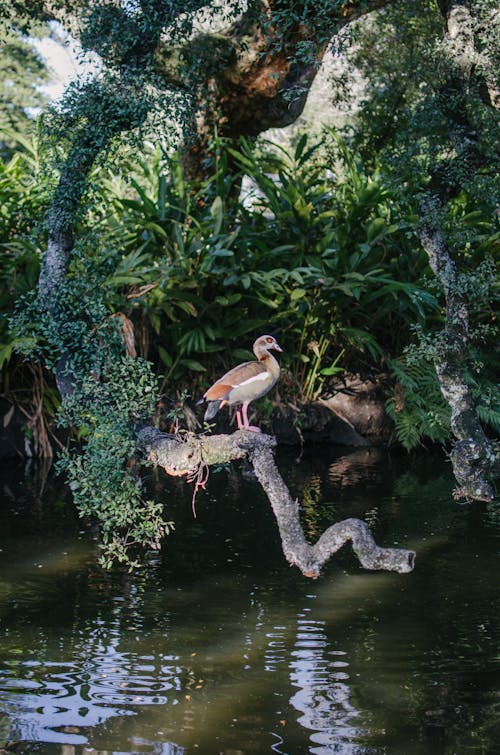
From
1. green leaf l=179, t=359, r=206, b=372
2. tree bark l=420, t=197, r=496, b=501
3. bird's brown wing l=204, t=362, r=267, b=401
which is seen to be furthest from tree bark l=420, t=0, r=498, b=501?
green leaf l=179, t=359, r=206, b=372

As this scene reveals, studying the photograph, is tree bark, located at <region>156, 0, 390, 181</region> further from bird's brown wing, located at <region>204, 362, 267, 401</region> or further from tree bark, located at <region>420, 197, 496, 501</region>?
bird's brown wing, located at <region>204, 362, 267, 401</region>

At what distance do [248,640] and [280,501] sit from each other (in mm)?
819

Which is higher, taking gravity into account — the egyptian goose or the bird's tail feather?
the egyptian goose

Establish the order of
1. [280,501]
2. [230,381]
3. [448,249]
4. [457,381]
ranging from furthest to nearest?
[448,249]
[457,381]
[230,381]
[280,501]

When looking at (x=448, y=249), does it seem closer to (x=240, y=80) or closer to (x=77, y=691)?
(x=77, y=691)

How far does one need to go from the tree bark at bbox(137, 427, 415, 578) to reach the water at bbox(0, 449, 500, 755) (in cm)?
55

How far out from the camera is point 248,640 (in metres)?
4.98

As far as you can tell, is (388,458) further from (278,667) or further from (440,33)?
(278,667)

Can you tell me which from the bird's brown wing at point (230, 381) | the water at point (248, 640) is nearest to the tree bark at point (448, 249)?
the water at point (248, 640)

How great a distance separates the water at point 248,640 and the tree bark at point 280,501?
1.81 feet

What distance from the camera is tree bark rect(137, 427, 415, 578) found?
4309 mm

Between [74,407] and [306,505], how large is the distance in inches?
97.7

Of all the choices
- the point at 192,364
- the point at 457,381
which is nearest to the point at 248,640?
the point at 457,381

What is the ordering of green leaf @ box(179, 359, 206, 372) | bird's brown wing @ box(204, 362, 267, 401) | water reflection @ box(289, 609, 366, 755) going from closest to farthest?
water reflection @ box(289, 609, 366, 755) → bird's brown wing @ box(204, 362, 267, 401) → green leaf @ box(179, 359, 206, 372)
